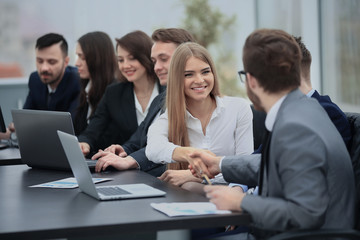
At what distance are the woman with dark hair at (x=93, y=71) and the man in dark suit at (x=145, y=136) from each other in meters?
0.97

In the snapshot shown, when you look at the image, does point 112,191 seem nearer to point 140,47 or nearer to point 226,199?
point 226,199

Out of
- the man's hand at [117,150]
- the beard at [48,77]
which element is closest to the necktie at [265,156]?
the man's hand at [117,150]

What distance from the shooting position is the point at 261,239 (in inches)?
83.7

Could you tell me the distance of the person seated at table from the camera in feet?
10.2

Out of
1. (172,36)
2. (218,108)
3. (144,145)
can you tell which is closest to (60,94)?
(172,36)

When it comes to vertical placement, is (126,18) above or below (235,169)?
above

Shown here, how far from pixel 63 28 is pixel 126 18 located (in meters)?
0.88

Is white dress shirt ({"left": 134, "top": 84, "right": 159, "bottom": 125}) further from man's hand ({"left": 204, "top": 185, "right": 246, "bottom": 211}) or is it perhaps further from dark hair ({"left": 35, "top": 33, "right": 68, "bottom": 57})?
man's hand ({"left": 204, "top": 185, "right": 246, "bottom": 211})

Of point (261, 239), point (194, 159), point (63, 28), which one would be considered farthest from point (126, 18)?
point (261, 239)

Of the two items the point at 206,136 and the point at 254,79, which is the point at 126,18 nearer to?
the point at 206,136

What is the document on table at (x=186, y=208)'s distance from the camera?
78.9 inches

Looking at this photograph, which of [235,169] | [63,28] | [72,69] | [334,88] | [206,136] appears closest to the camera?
[235,169]

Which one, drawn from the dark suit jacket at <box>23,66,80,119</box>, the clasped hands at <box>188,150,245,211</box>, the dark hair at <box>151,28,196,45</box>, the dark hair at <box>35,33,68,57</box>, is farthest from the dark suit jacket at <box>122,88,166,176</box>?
the dark hair at <box>35,33,68,57</box>

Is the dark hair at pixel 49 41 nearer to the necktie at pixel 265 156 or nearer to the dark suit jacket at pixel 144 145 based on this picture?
the dark suit jacket at pixel 144 145
